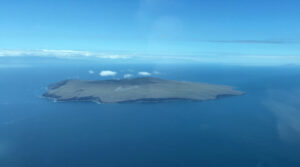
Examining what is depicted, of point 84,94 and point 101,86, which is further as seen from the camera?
point 101,86

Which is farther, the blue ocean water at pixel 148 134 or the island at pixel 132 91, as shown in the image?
the island at pixel 132 91

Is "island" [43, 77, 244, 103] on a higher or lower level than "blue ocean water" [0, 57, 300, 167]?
higher

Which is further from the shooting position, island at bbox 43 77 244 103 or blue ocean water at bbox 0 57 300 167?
island at bbox 43 77 244 103

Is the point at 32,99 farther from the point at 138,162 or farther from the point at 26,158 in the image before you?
the point at 138,162

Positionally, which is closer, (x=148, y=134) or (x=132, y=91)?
(x=148, y=134)

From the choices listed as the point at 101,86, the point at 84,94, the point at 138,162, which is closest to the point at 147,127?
the point at 138,162
